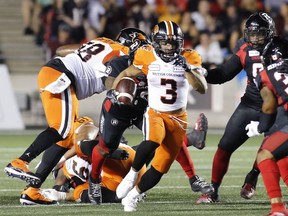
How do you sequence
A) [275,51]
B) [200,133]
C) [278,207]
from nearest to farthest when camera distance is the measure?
[278,207] → [275,51] → [200,133]

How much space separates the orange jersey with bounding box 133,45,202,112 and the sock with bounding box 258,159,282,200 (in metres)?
1.08

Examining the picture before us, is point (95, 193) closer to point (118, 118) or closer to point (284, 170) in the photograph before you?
point (118, 118)

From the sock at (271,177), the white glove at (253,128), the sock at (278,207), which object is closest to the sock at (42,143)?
the white glove at (253,128)

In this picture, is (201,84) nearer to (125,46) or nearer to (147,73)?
(147,73)

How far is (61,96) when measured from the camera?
8344 millimetres

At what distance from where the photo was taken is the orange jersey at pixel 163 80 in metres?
7.61

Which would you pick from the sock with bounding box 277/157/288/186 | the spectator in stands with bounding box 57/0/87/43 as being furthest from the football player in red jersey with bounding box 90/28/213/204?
the spectator in stands with bounding box 57/0/87/43

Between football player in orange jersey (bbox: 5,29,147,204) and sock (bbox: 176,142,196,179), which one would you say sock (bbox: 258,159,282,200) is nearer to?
sock (bbox: 176,142,196,179)

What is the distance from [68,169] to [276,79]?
7.45 feet

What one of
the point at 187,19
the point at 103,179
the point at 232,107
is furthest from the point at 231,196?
the point at 187,19

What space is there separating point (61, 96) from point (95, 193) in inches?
35.8

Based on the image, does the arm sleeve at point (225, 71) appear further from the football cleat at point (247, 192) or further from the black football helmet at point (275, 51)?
the football cleat at point (247, 192)

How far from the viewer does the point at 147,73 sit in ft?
25.3

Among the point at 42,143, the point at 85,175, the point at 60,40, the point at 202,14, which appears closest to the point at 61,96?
the point at 42,143
